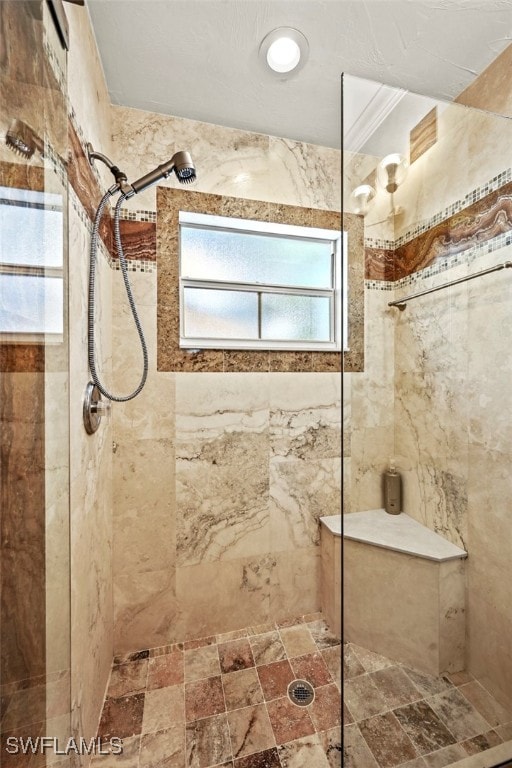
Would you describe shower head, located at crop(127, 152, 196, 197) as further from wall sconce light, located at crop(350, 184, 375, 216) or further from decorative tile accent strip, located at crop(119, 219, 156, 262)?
wall sconce light, located at crop(350, 184, 375, 216)

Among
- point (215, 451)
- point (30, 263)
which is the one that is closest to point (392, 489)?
point (215, 451)

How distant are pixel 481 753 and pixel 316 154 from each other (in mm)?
2530

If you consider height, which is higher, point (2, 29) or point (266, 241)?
point (266, 241)

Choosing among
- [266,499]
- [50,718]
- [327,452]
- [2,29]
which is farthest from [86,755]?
[2,29]

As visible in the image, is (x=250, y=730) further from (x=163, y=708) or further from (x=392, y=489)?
(x=392, y=489)

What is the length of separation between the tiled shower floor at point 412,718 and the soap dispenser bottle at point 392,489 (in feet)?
1.72

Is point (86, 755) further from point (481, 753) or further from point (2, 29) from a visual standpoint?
point (2, 29)

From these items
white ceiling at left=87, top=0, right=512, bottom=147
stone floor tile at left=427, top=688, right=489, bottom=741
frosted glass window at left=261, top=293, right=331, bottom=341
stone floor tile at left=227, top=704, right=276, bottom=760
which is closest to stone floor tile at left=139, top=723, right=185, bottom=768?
stone floor tile at left=227, top=704, right=276, bottom=760

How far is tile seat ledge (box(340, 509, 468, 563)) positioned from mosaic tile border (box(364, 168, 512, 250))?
1001 mm

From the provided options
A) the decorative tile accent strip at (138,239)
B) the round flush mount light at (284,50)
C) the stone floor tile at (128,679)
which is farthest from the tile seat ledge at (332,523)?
the round flush mount light at (284,50)

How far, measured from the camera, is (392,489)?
119cm

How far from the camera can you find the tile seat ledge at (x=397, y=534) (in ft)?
3.83

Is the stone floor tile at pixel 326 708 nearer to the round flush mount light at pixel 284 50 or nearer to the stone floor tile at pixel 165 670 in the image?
the stone floor tile at pixel 165 670

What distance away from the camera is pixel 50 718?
0.65 m
